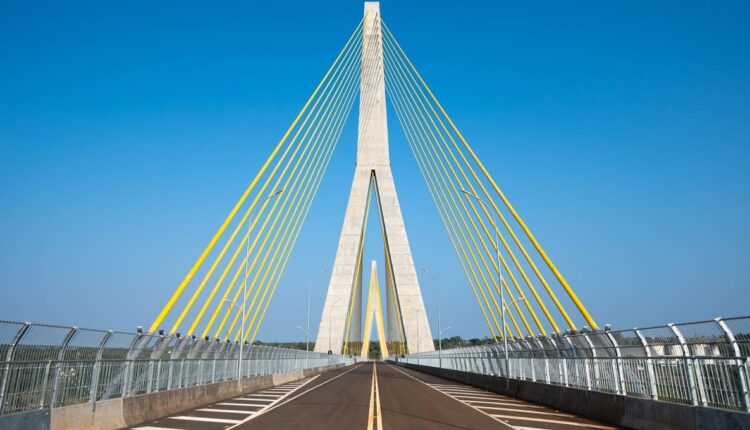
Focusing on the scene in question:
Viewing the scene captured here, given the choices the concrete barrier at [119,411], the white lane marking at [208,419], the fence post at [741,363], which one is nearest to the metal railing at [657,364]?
the fence post at [741,363]

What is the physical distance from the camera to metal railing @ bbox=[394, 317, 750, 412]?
8.75 m

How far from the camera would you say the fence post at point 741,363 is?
8.31 meters

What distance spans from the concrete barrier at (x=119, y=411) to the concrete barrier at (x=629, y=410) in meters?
10.3

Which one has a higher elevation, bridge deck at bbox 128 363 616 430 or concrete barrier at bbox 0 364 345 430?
concrete barrier at bbox 0 364 345 430

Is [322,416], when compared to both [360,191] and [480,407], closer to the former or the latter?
[480,407]

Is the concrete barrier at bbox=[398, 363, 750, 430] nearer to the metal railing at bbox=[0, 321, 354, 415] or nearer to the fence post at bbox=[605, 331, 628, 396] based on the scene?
the fence post at bbox=[605, 331, 628, 396]

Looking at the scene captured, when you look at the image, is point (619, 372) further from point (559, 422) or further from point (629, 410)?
point (559, 422)

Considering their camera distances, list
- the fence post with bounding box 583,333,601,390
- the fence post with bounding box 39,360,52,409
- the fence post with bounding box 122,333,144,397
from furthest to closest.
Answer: the fence post with bounding box 583,333,601,390 → the fence post with bounding box 122,333,144,397 → the fence post with bounding box 39,360,52,409

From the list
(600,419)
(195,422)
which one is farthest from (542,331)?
(195,422)

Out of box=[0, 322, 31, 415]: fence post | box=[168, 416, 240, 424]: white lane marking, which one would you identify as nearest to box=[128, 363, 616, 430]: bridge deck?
box=[168, 416, 240, 424]: white lane marking

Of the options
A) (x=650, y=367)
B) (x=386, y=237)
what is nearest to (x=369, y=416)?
(x=650, y=367)

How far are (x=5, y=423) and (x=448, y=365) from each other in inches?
1405

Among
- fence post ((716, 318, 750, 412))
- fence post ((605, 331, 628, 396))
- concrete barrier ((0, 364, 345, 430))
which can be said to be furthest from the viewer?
fence post ((605, 331, 628, 396))

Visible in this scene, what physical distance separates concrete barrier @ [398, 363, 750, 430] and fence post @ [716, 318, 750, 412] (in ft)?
0.85
